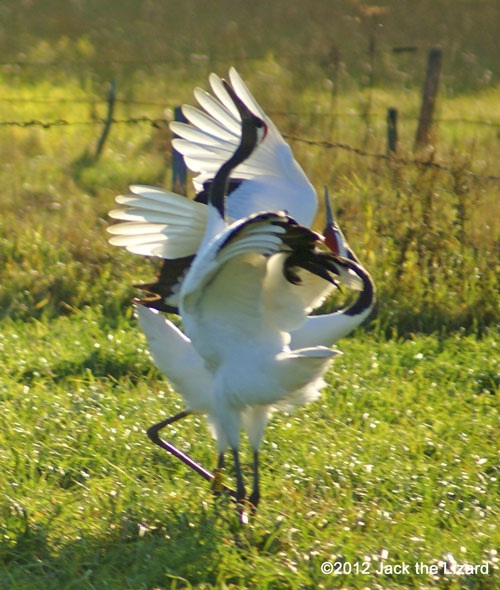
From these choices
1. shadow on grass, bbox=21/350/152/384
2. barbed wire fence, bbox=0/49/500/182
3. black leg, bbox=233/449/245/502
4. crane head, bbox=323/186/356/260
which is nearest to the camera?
black leg, bbox=233/449/245/502

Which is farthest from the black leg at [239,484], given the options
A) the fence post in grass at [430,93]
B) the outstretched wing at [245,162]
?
the fence post in grass at [430,93]

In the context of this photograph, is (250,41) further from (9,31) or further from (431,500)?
(431,500)

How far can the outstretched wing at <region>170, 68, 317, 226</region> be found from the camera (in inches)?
158

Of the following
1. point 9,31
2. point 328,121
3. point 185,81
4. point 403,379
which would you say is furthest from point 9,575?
point 9,31

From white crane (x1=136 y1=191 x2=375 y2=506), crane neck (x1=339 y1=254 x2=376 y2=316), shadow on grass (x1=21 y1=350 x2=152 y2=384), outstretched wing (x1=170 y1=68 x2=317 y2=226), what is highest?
outstretched wing (x1=170 y1=68 x2=317 y2=226)

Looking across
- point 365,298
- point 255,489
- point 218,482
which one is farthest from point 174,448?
point 365,298

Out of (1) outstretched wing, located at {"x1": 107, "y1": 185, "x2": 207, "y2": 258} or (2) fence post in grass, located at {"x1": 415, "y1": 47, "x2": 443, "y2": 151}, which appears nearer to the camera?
(1) outstretched wing, located at {"x1": 107, "y1": 185, "x2": 207, "y2": 258}

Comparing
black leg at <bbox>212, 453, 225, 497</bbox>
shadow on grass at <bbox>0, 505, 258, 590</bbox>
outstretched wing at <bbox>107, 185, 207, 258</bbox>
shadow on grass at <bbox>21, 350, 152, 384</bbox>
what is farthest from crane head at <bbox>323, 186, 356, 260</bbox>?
shadow on grass at <bbox>21, 350, 152, 384</bbox>

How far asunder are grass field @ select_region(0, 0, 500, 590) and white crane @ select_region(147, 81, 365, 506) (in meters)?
0.44

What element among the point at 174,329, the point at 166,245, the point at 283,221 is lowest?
the point at 174,329

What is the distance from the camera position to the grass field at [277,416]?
320 cm

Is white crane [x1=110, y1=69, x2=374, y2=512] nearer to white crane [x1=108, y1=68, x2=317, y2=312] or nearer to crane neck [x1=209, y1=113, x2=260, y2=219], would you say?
white crane [x1=108, y1=68, x2=317, y2=312]

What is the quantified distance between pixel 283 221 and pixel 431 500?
5.04 ft

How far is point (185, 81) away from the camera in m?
11.8
